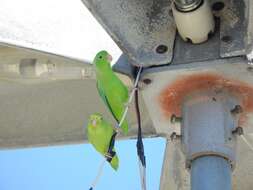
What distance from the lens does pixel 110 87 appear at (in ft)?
3.88

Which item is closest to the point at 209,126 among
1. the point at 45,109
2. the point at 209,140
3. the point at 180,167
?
the point at 209,140

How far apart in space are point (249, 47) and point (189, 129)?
193mm

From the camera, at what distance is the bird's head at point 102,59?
115 centimetres

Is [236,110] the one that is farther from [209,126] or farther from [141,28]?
[141,28]

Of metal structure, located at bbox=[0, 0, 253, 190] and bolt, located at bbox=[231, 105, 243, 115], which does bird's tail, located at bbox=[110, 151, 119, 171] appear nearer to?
metal structure, located at bbox=[0, 0, 253, 190]

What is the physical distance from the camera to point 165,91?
3.86 ft

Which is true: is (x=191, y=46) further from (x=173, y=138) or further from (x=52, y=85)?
(x=52, y=85)

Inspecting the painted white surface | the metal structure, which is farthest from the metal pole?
the painted white surface

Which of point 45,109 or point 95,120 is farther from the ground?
point 45,109

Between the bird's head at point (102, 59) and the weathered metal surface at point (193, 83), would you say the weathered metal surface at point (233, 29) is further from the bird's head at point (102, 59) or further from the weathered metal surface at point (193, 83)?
the bird's head at point (102, 59)

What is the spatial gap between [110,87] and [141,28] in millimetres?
134

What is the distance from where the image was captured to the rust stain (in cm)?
113

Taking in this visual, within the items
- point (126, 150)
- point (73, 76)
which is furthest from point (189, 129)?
point (126, 150)

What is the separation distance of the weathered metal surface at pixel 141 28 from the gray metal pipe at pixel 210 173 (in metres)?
0.21
